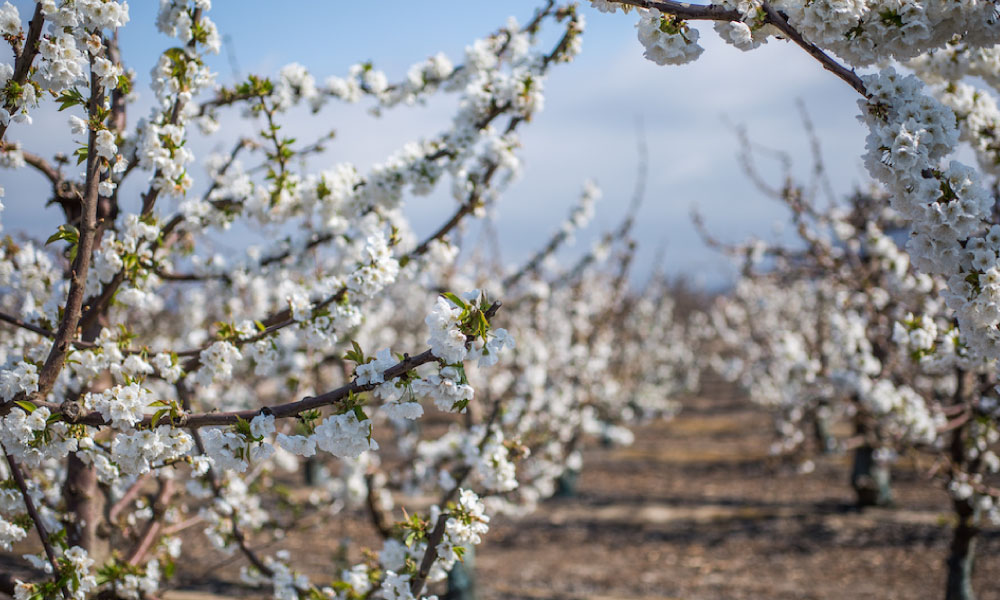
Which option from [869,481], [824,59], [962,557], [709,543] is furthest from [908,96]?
[869,481]

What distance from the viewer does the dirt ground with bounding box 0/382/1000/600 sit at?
279 inches

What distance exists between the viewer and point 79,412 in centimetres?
188

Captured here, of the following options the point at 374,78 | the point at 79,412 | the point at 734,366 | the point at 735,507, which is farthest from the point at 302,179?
the point at 734,366

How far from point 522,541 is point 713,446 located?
7.05m

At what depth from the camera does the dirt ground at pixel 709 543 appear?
7.09m

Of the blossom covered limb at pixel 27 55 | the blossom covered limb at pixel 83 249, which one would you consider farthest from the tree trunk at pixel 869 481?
the blossom covered limb at pixel 27 55

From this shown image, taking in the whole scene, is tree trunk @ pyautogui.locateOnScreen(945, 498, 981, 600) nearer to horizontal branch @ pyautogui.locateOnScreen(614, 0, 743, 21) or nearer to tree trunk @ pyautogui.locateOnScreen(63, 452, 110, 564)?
horizontal branch @ pyautogui.locateOnScreen(614, 0, 743, 21)

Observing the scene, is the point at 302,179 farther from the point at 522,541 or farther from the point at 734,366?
the point at 734,366

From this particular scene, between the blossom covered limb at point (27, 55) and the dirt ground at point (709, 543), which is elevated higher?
the blossom covered limb at point (27, 55)

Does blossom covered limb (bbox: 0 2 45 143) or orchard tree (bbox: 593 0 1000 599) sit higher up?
blossom covered limb (bbox: 0 2 45 143)

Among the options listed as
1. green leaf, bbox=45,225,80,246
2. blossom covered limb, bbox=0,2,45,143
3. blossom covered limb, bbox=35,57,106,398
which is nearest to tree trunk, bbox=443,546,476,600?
blossom covered limb, bbox=35,57,106,398

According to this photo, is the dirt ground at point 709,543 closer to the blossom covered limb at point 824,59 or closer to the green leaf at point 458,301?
the green leaf at point 458,301

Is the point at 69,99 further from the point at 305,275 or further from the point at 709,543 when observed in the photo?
the point at 709,543

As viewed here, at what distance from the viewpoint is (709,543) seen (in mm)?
8719
